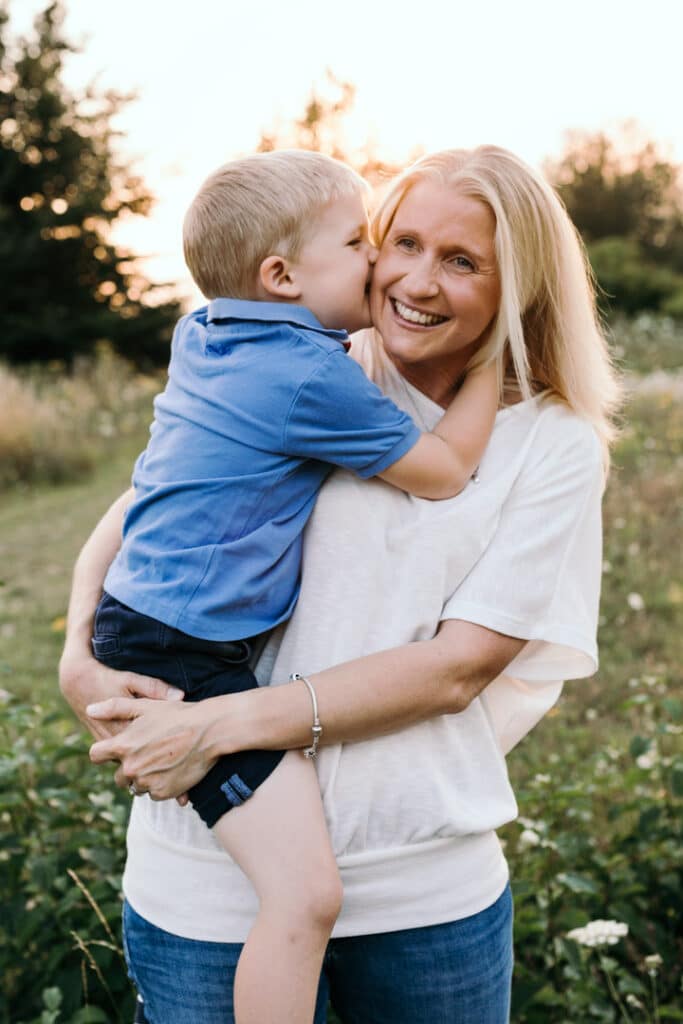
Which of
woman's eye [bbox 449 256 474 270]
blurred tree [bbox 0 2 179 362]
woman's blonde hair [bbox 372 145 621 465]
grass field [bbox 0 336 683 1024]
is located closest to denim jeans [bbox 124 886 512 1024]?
grass field [bbox 0 336 683 1024]

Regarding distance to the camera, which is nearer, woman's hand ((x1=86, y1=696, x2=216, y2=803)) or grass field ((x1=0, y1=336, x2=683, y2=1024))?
woman's hand ((x1=86, y1=696, x2=216, y2=803))

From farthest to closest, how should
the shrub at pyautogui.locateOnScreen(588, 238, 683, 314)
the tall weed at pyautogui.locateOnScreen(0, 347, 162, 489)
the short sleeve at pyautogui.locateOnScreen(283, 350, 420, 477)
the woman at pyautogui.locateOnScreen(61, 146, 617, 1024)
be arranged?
the shrub at pyautogui.locateOnScreen(588, 238, 683, 314) → the tall weed at pyautogui.locateOnScreen(0, 347, 162, 489) → the short sleeve at pyautogui.locateOnScreen(283, 350, 420, 477) → the woman at pyautogui.locateOnScreen(61, 146, 617, 1024)

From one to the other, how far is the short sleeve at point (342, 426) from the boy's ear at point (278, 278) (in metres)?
0.23

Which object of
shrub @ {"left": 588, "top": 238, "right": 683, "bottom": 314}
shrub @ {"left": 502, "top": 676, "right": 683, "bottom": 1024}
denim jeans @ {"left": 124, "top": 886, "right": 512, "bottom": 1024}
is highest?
denim jeans @ {"left": 124, "top": 886, "right": 512, "bottom": 1024}

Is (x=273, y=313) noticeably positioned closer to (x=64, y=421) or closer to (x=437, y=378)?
(x=437, y=378)

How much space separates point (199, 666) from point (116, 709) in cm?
15

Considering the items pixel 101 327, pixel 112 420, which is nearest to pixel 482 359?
pixel 112 420

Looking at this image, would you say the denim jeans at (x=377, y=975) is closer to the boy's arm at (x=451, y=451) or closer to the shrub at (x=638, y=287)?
the boy's arm at (x=451, y=451)

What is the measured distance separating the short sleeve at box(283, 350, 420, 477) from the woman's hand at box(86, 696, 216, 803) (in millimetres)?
451

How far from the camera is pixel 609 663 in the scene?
16.3 feet

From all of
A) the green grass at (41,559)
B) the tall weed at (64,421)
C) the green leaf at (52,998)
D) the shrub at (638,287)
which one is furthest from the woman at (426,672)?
A: the shrub at (638,287)

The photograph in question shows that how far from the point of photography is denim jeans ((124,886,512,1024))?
1630mm

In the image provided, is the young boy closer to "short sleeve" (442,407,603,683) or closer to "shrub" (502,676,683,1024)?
"short sleeve" (442,407,603,683)

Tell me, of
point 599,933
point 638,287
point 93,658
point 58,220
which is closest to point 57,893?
point 93,658
